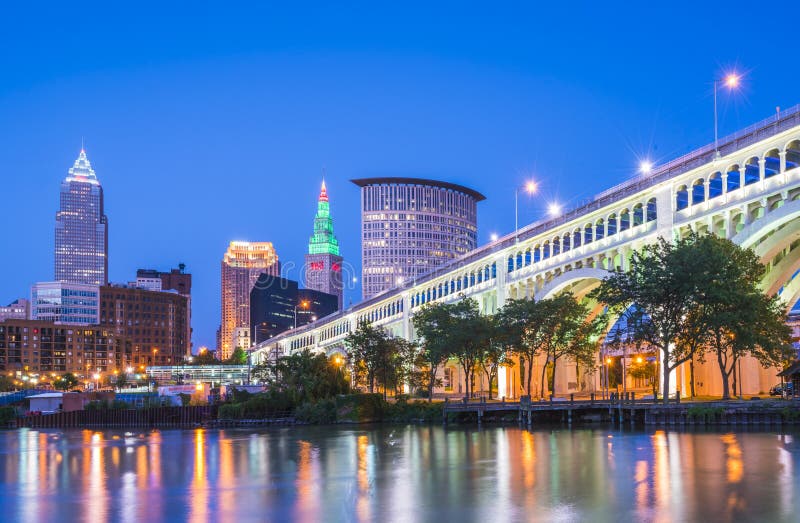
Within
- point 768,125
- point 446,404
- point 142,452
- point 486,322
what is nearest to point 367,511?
point 142,452

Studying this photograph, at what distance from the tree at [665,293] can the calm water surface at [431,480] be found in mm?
10008

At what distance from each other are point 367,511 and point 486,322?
63.5 metres

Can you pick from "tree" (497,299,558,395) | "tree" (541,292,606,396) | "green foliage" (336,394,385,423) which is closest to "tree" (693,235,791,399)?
"tree" (541,292,606,396)

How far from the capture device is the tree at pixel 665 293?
6688 centimetres

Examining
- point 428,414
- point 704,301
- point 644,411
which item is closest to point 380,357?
point 428,414

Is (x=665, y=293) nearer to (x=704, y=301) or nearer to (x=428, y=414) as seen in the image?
(x=704, y=301)

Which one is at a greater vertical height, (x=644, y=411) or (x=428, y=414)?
(x=644, y=411)

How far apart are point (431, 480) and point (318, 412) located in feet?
199

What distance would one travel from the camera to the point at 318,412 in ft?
324

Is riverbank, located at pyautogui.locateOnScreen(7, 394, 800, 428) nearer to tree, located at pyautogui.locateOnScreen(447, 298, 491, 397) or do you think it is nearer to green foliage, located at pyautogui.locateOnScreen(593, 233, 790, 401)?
green foliage, located at pyautogui.locateOnScreen(593, 233, 790, 401)

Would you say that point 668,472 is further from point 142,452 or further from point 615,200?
point 615,200

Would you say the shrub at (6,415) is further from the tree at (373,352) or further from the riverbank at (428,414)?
the tree at (373,352)

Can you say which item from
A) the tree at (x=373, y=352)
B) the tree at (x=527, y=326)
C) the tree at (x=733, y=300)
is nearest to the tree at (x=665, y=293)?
the tree at (x=733, y=300)

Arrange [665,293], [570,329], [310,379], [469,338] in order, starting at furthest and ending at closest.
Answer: [310,379], [469,338], [570,329], [665,293]
